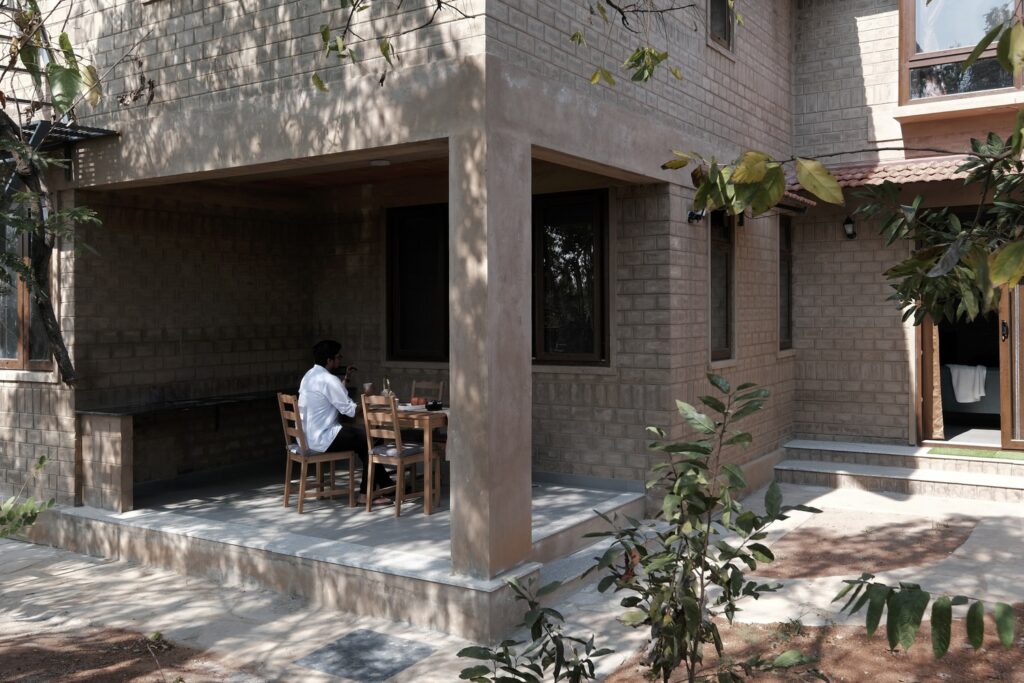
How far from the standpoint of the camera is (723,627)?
213 inches

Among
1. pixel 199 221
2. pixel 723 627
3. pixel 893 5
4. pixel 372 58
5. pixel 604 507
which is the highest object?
pixel 893 5

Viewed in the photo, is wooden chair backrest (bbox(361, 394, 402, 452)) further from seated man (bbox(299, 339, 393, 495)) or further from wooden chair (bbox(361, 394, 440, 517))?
seated man (bbox(299, 339, 393, 495))

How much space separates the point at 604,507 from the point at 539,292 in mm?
2220

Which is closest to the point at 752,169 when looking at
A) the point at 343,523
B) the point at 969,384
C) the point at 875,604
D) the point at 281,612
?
the point at 875,604

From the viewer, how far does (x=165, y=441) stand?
842 cm

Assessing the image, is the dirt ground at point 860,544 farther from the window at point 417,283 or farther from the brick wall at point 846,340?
the window at point 417,283

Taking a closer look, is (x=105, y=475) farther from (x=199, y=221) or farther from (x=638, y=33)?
(x=638, y=33)

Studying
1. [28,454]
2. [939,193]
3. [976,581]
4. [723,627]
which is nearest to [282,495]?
[28,454]

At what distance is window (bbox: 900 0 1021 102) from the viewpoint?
9578mm

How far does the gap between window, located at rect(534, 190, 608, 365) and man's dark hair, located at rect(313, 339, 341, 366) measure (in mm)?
1906

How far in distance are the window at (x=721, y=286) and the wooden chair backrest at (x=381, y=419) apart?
332 centimetres

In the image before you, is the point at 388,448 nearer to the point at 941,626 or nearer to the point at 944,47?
the point at 941,626

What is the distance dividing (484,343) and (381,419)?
75.7 inches

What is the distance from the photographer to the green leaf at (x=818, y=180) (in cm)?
161
